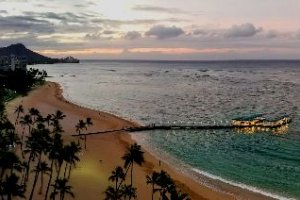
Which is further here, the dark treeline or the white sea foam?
the white sea foam

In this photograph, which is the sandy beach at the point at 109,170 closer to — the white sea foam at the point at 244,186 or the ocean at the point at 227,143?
the white sea foam at the point at 244,186

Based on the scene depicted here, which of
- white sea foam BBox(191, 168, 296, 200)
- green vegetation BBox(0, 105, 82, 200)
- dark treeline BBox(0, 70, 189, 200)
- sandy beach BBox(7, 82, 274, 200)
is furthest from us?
sandy beach BBox(7, 82, 274, 200)

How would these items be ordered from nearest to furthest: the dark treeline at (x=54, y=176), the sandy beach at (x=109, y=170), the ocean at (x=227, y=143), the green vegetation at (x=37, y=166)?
the green vegetation at (x=37, y=166) → the dark treeline at (x=54, y=176) → the sandy beach at (x=109, y=170) → the ocean at (x=227, y=143)

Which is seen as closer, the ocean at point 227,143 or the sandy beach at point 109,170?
the sandy beach at point 109,170

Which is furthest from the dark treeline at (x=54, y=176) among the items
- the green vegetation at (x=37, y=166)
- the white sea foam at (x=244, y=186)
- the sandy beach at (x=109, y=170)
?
the white sea foam at (x=244, y=186)

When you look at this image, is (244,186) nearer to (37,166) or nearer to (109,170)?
(109,170)

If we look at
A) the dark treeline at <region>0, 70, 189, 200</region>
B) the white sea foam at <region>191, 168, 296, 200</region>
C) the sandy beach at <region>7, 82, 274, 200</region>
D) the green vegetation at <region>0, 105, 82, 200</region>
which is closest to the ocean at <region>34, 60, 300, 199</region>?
the white sea foam at <region>191, 168, 296, 200</region>

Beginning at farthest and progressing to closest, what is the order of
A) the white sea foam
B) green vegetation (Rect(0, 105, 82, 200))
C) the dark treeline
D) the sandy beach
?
the sandy beach
the white sea foam
the dark treeline
green vegetation (Rect(0, 105, 82, 200))

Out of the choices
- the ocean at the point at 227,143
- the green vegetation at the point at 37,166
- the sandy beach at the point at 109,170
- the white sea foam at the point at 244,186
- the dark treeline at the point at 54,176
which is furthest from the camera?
the ocean at the point at 227,143

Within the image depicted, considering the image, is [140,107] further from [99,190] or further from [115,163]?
[99,190]

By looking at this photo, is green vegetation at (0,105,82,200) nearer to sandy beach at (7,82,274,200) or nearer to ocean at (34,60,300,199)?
sandy beach at (7,82,274,200)

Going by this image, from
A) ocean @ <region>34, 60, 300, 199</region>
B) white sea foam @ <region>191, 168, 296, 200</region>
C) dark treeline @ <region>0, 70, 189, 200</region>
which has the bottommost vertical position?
white sea foam @ <region>191, 168, 296, 200</region>
